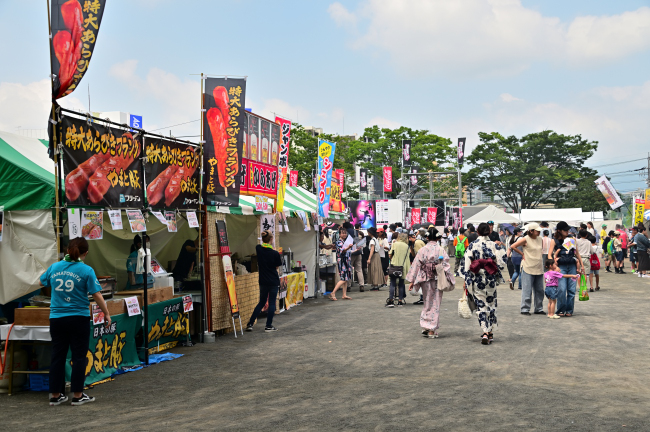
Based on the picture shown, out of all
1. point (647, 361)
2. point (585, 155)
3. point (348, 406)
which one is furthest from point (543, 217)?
point (348, 406)

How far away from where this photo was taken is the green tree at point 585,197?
55281mm

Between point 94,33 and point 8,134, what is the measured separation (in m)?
2.30

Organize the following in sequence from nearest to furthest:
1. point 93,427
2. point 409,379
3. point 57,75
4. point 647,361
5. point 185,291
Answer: point 93,427 → point 57,75 → point 409,379 → point 647,361 → point 185,291

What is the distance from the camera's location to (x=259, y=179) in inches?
453

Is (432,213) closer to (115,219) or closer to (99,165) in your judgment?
(115,219)

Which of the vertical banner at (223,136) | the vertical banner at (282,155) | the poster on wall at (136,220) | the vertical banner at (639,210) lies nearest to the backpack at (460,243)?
the vertical banner at (282,155)

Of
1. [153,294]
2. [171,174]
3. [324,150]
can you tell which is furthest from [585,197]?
[153,294]

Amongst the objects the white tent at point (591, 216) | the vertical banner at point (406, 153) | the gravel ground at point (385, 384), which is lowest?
the gravel ground at point (385, 384)

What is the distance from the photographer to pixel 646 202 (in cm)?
2761

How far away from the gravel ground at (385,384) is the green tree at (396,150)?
1573 inches

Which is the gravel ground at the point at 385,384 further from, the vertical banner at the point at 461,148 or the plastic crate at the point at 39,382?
the vertical banner at the point at 461,148

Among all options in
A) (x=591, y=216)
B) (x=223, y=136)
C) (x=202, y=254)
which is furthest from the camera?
(x=591, y=216)

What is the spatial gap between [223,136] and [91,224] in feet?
10.6

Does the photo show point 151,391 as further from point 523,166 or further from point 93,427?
point 523,166
